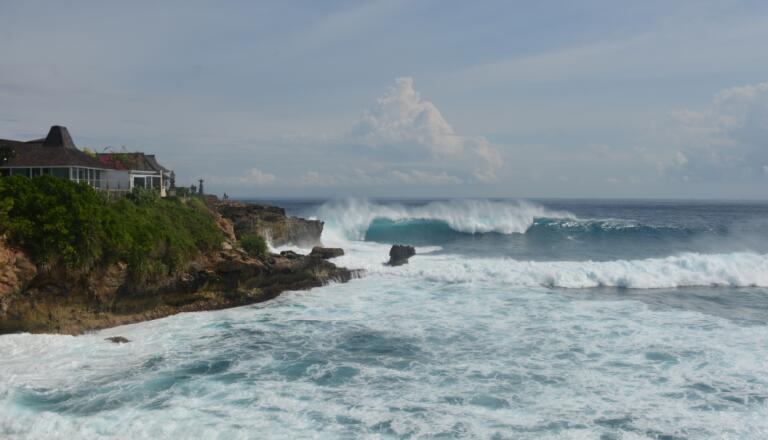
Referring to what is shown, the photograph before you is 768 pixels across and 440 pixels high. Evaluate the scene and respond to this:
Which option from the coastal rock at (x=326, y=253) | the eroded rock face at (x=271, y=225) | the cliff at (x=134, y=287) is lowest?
the cliff at (x=134, y=287)

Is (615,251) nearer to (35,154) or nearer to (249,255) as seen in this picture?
(249,255)

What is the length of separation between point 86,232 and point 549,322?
15.2 meters

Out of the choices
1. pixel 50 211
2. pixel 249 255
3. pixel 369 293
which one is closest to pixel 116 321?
pixel 50 211

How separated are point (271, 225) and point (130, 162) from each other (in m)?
8.69

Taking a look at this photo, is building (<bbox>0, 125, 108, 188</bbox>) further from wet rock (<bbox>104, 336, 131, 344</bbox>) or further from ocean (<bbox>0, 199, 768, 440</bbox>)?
wet rock (<bbox>104, 336, 131, 344</bbox>)

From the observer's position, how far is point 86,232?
667 inches

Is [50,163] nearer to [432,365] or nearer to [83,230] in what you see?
[83,230]

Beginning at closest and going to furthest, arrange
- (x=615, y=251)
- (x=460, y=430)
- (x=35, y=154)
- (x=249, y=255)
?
1. (x=460, y=430)
2. (x=249, y=255)
3. (x=35, y=154)
4. (x=615, y=251)

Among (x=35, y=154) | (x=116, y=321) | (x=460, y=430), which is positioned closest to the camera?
(x=460, y=430)

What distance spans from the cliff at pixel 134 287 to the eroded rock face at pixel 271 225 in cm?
623

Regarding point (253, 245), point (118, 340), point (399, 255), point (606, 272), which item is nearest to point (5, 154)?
point (253, 245)

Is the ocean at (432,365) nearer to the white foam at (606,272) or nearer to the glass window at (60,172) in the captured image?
the white foam at (606,272)

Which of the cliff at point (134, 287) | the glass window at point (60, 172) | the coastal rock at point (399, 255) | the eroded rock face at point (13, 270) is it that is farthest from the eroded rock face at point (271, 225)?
the eroded rock face at point (13, 270)

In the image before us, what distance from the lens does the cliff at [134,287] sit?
1566 centimetres
